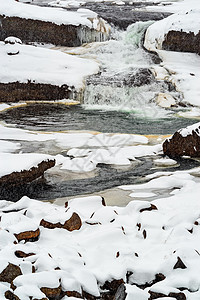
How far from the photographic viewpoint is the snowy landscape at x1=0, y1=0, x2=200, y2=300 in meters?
2.80

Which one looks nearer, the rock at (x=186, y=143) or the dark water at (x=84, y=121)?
the rock at (x=186, y=143)

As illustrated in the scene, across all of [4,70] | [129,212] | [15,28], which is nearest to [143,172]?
[129,212]

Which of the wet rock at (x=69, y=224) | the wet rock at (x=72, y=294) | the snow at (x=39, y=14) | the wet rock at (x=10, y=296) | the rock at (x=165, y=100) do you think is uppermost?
the snow at (x=39, y=14)

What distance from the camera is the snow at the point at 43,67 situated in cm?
1183

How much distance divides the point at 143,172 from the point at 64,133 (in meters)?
2.69

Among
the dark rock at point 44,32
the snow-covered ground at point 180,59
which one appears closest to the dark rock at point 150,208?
the snow-covered ground at point 180,59

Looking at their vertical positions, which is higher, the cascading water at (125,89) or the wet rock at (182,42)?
the wet rock at (182,42)

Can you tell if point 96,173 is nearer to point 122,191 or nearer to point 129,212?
point 122,191

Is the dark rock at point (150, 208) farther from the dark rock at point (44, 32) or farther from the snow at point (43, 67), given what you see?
the dark rock at point (44, 32)

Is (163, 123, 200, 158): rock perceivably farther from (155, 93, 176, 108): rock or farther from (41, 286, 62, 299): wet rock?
(155, 93, 176, 108): rock

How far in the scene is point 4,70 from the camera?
11945mm

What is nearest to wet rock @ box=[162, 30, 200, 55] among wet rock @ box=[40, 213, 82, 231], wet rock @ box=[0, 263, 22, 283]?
wet rock @ box=[40, 213, 82, 231]

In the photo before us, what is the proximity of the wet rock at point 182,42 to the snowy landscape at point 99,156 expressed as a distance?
36mm

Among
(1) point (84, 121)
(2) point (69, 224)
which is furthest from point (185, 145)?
(2) point (69, 224)
